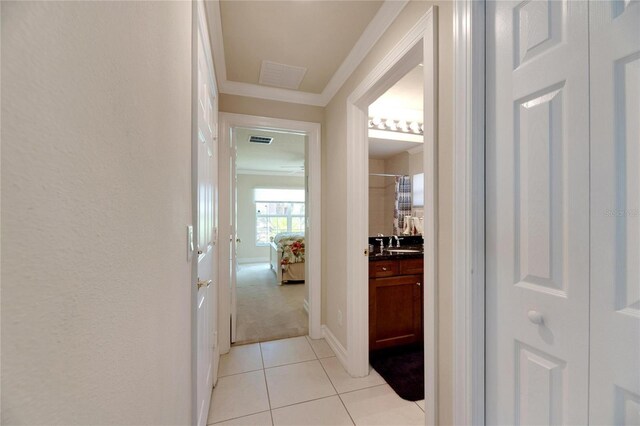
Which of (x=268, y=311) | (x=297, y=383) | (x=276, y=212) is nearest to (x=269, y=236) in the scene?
(x=276, y=212)

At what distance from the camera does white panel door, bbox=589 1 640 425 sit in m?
0.65

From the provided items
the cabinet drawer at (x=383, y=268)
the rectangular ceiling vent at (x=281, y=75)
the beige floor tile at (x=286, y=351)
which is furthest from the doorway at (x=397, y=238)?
the rectangular ceiling vent at (x=281, y=75)

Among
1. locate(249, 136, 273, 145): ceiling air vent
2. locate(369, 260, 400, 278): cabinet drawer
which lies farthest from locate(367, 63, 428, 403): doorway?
locate(249, 136, 273, 145): ceiling air vent

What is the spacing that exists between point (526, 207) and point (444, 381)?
0.82 metres

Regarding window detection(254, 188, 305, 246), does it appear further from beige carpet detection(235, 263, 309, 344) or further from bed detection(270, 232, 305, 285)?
bed detection(270, 232, 305, 285)

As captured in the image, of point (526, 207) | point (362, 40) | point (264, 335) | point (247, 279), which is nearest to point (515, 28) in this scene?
point (526, 207)

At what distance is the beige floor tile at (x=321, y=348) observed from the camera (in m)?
2.28

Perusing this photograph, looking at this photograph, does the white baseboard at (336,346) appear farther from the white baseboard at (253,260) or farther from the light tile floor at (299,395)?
the white baseboard at (253,260)

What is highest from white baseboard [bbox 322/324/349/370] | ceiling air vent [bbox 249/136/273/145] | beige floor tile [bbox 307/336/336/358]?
ceiling air vent [bbox 249/136/273/145]

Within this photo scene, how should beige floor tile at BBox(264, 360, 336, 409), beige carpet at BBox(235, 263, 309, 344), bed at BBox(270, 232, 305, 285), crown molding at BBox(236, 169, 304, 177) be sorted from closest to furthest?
beige floor tile at BBox(264, 360, 336, 409)
beige carpet at BBox(235, 263, 309, 344)
bed at BBox(270, 232, 305, 285)
crown molding at BBox(236, 169, 304, 177)

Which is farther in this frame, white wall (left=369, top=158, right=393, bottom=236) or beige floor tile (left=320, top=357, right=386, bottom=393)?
white wall (left=369, top=158, right=393, bottom=236)

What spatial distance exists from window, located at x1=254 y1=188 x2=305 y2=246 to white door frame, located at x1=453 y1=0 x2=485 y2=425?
660cm

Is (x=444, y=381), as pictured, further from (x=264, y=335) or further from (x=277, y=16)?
(x=277, y=16)

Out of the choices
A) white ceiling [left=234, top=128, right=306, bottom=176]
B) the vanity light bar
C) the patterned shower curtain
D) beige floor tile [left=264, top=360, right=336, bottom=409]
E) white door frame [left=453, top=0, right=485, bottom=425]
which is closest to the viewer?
white door frame [left=453, top=0, right=485, bottom=425]
